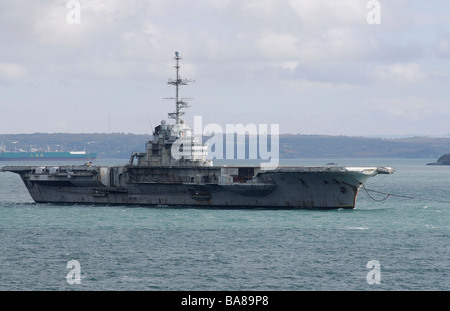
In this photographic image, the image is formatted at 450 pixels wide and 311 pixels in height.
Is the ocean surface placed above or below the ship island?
below

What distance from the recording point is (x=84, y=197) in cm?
5616

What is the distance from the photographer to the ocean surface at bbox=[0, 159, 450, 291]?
93.6ft

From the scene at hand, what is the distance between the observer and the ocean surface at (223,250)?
1123 inches

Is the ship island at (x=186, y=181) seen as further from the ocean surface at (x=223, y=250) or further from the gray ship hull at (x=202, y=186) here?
the ocean surface at (x=223, y=250)

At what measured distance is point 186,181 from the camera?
5222 centimetres

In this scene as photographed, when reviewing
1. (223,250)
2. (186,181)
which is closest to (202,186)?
(186,181)

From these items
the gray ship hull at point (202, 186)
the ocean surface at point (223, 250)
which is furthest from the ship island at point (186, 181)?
the ocean surface at point (223, 250)

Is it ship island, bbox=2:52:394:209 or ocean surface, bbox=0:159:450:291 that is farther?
ship island, bbox=2:52:394:209

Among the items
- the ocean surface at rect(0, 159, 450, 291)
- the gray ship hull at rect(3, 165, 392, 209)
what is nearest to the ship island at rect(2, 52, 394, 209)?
the gray ship hull at rect(3, 165, 392, 209)

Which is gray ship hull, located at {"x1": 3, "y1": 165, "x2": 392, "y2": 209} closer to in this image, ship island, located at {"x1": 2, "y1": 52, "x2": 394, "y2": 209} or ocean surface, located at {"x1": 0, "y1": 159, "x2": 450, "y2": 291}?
ship island, located at {"x1": 2, "y1": 52, "x2": 394, "y2": 209}
